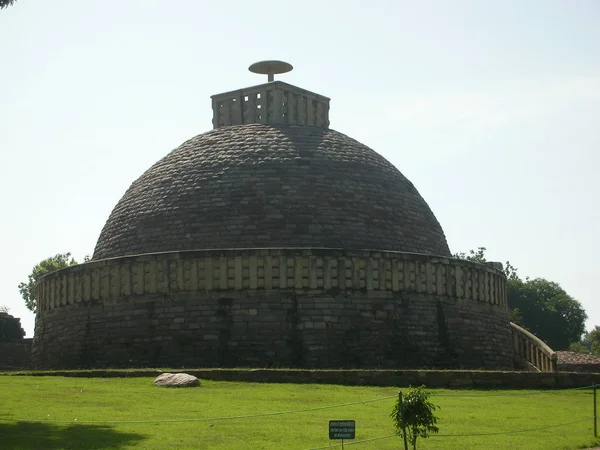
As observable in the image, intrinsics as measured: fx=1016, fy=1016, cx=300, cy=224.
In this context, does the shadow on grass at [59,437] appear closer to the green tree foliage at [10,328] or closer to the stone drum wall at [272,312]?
the stone drum wall at [272,312]

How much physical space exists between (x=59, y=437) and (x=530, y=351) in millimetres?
19184

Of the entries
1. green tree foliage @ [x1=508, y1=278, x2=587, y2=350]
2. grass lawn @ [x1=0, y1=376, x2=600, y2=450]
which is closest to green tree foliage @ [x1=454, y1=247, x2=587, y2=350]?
green tree foliage @ [x1=508, y1=278, x2=587, y2=350]

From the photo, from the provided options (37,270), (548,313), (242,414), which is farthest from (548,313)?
(242,414)

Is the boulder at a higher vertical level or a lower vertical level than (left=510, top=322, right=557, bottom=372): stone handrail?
lower

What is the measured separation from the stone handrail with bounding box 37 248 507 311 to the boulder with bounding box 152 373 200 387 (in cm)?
576

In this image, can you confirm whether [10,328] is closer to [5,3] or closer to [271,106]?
[271,106]

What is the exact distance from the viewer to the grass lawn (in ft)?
40.0

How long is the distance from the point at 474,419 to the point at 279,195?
38.3 ft

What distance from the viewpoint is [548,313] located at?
58469 mm

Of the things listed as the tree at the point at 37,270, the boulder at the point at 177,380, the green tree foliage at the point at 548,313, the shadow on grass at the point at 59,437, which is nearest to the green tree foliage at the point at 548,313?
the green tree foliage at the point at 548,313

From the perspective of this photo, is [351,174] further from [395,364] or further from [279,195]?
[395,364]

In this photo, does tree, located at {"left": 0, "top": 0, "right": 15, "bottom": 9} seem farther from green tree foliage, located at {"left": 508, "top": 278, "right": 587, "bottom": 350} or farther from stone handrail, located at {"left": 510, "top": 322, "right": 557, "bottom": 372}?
green tree foliage, located at {"left": 508, "top": 278, "right": 587, "bottom": 350}

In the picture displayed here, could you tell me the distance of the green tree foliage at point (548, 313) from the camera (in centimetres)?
5806

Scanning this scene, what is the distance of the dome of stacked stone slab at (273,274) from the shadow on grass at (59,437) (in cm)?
1032
